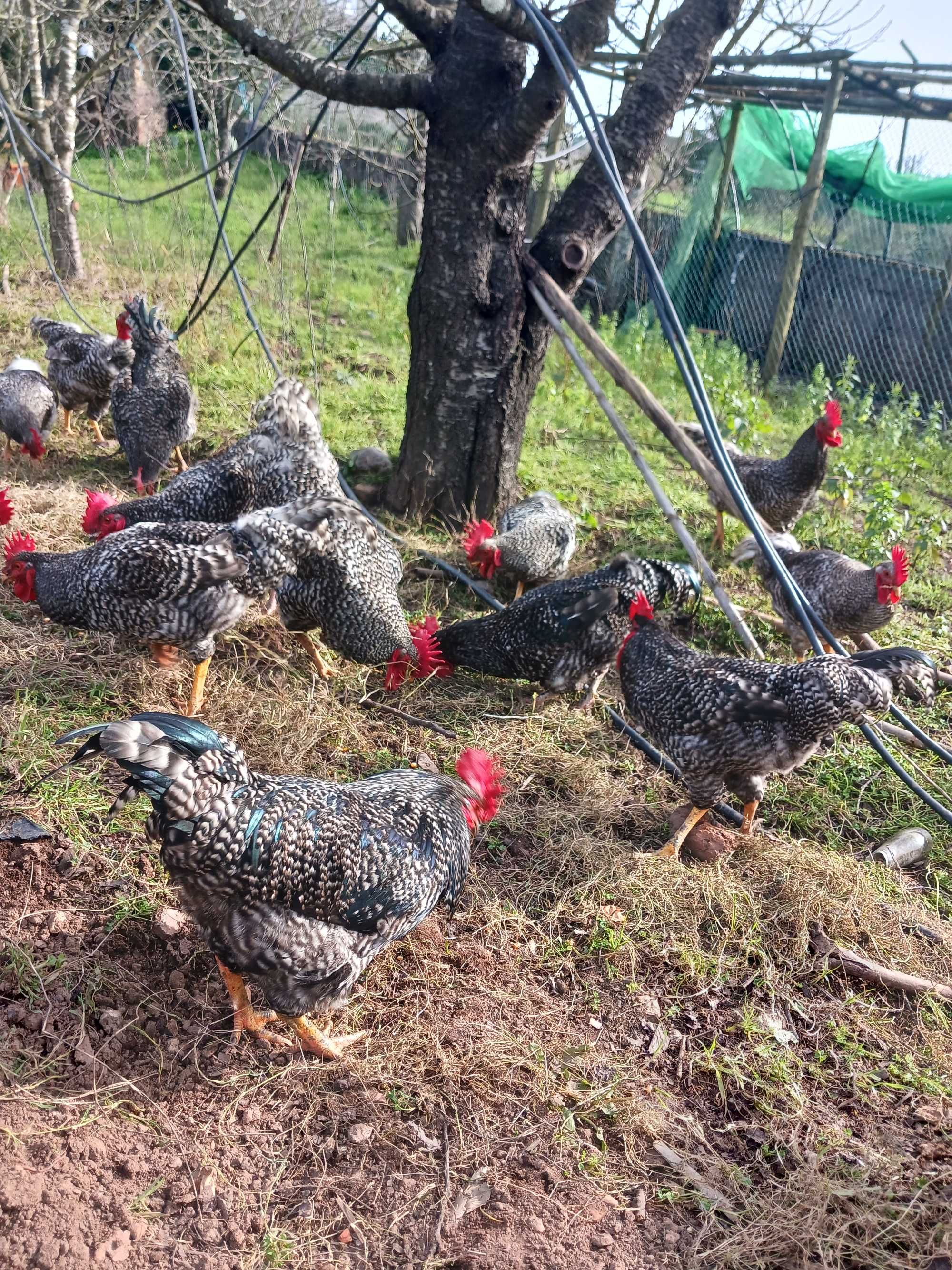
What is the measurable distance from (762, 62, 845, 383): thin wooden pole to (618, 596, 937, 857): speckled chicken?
6.78 meters

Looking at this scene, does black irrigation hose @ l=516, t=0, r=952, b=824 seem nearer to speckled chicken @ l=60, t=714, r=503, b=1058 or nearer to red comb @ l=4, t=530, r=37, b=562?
speckled chicken @ l=60, t=714, r=503, b=1058

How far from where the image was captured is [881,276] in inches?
380

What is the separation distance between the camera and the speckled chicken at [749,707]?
10.6 ft

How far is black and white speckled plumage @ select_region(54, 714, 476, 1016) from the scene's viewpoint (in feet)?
7.01

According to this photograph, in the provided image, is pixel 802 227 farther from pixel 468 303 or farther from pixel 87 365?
pixel 87 365

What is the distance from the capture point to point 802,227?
8.51m

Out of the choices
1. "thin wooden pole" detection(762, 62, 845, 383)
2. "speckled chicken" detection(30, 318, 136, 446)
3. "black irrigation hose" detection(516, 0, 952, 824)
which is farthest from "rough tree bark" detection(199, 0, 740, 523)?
"thin wooden pole" detection(762, 62, 845, 383)

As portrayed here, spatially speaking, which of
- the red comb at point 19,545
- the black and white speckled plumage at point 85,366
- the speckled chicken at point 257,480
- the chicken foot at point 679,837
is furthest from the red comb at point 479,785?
the black and white speckled plumage at point 85,366

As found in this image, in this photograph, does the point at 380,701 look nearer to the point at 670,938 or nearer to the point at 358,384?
the point at 670,938

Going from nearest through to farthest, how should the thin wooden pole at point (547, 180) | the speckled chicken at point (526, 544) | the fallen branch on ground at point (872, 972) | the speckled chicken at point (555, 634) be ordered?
the fallen branch on ground at point (872, 972), the speckled chicken at point (555, 634), the speckled chicken at point (526, 544), the thin wooden pole at point (547, 180)

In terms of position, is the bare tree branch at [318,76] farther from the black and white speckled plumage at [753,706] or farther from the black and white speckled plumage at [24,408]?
the black and white speckled plumage at [753,706]

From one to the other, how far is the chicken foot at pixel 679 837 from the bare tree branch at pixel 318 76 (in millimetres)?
4051

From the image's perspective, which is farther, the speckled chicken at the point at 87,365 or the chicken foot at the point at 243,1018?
the speckled chicken at the point at 87,365

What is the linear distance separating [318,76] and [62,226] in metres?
5.88
